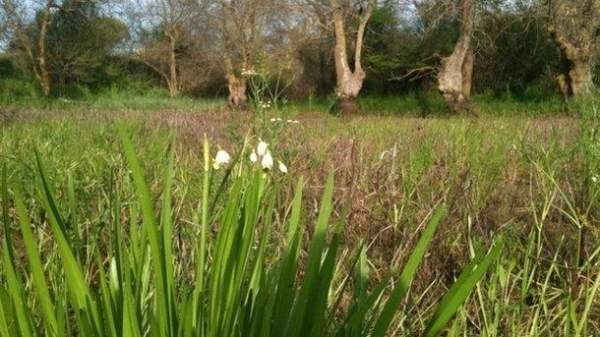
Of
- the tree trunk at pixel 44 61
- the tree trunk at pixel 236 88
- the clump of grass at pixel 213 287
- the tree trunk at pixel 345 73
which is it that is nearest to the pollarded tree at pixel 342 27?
the tree trunk at pixel 345 73

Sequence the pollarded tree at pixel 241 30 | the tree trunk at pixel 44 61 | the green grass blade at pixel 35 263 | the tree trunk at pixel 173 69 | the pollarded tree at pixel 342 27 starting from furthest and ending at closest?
the tree trunk at pixel 173 69 < the tree trunk at pixel 44 61 < the pollarded tree at pixel 241 30 < the pollarded tree at pixel 342 27 < the green grass blade at pixel 35 263

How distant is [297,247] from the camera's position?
30.4 inches

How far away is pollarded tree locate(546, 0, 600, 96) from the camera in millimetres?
13213

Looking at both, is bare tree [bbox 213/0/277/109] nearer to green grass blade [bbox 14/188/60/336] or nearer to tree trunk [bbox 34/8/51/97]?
tree trunk [bbox 34/8/51/97]

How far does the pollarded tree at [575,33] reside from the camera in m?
13.2

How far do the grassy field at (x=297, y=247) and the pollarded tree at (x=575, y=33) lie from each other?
10.9 metres

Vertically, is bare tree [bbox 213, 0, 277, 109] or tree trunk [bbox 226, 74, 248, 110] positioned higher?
bare tree [bbox 213, 0, 277, 109]

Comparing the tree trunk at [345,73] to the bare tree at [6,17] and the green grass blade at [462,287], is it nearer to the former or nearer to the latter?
the bare tree at [6,17]

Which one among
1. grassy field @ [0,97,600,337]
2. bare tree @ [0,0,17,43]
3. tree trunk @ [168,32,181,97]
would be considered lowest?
grassy field @ [0,97,600,337]

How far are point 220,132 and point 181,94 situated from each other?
68.5 ft

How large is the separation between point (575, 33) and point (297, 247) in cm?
1545

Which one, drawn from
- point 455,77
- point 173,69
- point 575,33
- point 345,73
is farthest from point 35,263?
point 173,69

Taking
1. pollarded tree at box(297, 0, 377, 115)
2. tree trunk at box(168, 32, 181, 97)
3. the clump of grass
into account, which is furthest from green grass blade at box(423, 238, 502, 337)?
tree trunk at box(168, 32, 181, 97)

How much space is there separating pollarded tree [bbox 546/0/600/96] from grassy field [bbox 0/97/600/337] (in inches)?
427
